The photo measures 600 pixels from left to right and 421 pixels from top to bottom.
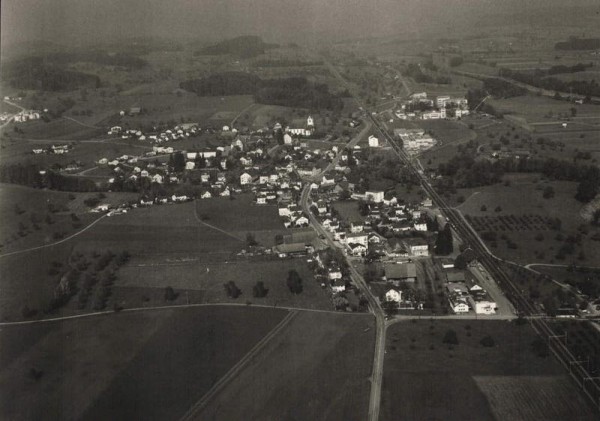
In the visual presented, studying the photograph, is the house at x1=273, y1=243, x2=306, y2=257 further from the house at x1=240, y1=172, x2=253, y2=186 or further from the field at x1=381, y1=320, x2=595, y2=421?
the house at x1=240, y1=172, x2=253, y2=186

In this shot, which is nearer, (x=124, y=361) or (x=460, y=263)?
(x=124, y=361)

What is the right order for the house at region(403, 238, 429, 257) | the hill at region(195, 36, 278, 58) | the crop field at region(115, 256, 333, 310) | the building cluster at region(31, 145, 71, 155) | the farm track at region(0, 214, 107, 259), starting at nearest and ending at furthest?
the crop field at region(115, 256, 333, 310)
the house at region(403, 238, 429, 257)
the farm track at region(0, 214, 107, 259)
the building cluster at region(31, 145, 71, 155)
the hill at region(195, 36, 278, 58)

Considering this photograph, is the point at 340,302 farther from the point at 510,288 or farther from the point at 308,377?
the point at 510,288

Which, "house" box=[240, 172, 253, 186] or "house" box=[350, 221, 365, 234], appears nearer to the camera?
"house" box=[350, 221, 365, 234]

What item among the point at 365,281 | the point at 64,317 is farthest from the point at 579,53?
the point at 64,317

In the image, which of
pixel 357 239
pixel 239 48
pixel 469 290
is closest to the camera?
pixel 469 290

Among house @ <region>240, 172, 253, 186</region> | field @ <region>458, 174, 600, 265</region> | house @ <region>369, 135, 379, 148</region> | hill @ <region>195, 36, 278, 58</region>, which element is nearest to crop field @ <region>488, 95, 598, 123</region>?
house @ <region>369, 135, 379, 148</region>

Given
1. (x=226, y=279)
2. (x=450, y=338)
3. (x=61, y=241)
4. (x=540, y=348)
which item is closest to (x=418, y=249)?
(x=450, y=338)
